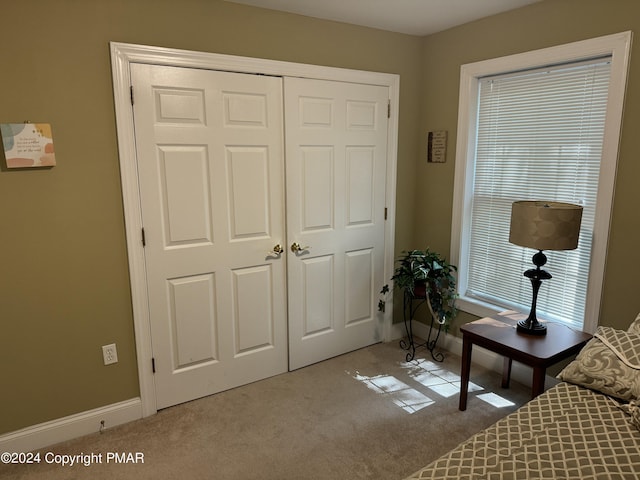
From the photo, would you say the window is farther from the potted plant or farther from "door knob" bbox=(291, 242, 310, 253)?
"door knob" bbox=(291, 242, 310, 253)

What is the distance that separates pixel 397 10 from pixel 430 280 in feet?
5.90

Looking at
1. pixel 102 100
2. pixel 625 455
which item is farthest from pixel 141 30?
pixel 625 455

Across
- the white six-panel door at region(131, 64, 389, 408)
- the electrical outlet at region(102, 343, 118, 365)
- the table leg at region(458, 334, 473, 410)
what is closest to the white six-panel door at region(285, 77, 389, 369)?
the white six-panel door at region(131, 64, 389, 408)

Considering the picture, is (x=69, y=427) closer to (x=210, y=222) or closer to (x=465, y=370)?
(x=210, y=222)

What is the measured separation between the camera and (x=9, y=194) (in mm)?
2066

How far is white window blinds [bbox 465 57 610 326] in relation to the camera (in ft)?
8.25

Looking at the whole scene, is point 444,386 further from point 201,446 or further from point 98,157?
point 98,157

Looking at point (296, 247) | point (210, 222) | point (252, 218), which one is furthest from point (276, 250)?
point (210, 222)

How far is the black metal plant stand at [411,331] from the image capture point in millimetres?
3309

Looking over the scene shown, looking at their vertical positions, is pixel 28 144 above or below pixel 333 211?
above

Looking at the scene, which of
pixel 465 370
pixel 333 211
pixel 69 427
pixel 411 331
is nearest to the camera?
pixel 69 427

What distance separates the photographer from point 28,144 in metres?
2.05

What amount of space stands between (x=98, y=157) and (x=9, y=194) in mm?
434

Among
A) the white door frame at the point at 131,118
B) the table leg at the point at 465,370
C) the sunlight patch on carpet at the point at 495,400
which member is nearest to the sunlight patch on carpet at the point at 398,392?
the table leg at the point at 465,370
